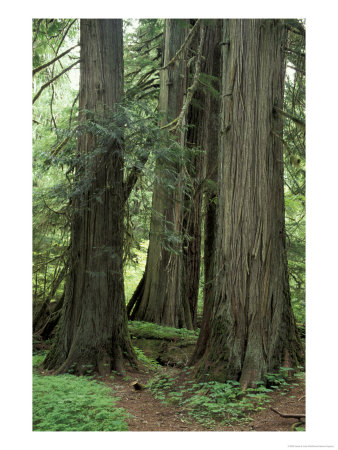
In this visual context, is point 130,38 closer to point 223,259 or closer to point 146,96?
point 146,96

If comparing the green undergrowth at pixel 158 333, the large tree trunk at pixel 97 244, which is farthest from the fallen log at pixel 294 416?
the green undergrowth at pixel 158 333

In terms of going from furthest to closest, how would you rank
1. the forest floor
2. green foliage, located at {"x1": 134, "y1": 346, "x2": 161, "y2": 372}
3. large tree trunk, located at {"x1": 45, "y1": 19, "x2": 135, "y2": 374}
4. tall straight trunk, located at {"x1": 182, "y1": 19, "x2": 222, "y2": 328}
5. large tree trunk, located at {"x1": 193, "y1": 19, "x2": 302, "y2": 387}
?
tall straight trunk, located at {"x1": 182, "y1": 19, "x2": 222, "y2": 328}
green foliage, located at {"x1": 134, "y1": 346, "x2": 161, "y2": 372}
large tree trunk, located at {"x1": 45, "y1": 19, "x2": 135, "y2": 374}
large tree trunk, located at {"x1": 193, "y1": 19, "x2": 302, "y2": 387}
the forest floor

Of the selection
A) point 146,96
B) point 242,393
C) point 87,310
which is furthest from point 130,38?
point 242,393

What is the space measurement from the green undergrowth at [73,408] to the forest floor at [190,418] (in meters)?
0.21

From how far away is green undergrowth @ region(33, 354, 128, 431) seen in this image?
4.06 meters

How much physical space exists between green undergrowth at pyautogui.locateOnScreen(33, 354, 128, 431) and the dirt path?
0.71 feet

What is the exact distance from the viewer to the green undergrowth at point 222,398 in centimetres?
422

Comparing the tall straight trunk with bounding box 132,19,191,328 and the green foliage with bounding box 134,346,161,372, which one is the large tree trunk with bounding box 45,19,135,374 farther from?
the tall straight trunk with bounding box 132,19,191,328

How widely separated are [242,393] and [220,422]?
47 centimetres

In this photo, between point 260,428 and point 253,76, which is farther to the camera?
point 253,76

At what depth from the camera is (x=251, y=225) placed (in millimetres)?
4977

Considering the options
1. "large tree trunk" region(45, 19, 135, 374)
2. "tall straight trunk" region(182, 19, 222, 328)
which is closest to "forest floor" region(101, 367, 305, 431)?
"large tree trunk" region(45, 19, 135, 374)
